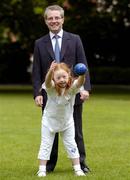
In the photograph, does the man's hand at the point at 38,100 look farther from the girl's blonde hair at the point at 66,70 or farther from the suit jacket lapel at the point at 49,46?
the suit jacket lapel at the point at 49,46

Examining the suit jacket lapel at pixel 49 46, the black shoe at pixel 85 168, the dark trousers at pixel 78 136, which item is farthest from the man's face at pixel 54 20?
the black shoe at pixel 85 168

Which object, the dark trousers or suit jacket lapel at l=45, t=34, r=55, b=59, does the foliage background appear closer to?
suit jacket lapel at l=45, t=34, r=55, b=59

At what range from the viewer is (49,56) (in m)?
8.98

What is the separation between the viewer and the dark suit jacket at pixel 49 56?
29.3ft

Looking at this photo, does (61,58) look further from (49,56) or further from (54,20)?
(54,20)

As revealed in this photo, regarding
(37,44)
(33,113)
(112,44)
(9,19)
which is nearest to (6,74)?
(112,44)

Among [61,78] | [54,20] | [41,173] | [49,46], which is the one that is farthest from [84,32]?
[61,78]

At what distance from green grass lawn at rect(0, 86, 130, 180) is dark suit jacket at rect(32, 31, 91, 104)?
3.77ft

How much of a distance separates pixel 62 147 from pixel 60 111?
3550 mm

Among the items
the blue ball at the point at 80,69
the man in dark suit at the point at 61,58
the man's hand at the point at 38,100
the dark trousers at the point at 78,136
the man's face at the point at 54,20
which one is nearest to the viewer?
the blue ball at the point at 80,69

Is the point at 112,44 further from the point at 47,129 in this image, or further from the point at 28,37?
the point at 47,129

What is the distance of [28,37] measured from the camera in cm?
3878

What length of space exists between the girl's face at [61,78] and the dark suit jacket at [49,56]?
0.55 m

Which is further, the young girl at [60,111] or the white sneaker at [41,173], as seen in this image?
the white sneaker at [41,173]
